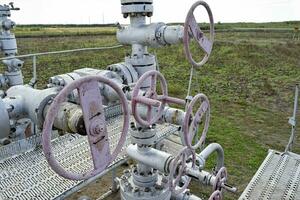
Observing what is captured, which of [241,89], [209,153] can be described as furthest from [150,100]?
[241,89]

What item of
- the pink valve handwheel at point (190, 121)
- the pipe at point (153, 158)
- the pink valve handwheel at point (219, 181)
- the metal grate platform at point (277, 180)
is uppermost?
the pink valve handwheel at point (190, 121)

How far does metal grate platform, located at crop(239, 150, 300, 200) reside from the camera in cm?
303

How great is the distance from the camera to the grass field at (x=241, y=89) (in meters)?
4.95

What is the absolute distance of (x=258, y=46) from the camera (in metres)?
15.6

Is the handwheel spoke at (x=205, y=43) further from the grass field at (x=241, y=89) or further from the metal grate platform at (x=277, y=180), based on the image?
the metal grate platform at (x=277, y=180)

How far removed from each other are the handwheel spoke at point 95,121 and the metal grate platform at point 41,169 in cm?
104

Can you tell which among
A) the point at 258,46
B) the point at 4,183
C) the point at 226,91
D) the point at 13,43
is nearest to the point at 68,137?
the point at 4,183

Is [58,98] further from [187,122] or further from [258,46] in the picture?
[258,46]

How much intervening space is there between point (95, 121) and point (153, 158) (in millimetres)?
962

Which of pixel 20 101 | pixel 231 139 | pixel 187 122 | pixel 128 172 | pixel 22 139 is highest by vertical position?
pixel 20 101

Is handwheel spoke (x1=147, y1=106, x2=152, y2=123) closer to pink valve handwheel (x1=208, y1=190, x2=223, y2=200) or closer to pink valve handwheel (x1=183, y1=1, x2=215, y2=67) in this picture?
pink valve handwheel (x1=183, y1=1, x2=215, y2=67)

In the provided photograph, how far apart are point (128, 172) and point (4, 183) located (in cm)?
97

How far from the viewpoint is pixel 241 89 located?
8.35 meters

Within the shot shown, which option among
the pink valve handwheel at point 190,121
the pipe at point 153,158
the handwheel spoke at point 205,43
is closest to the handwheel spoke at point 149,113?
the pink valve handwheel at point 190,121
